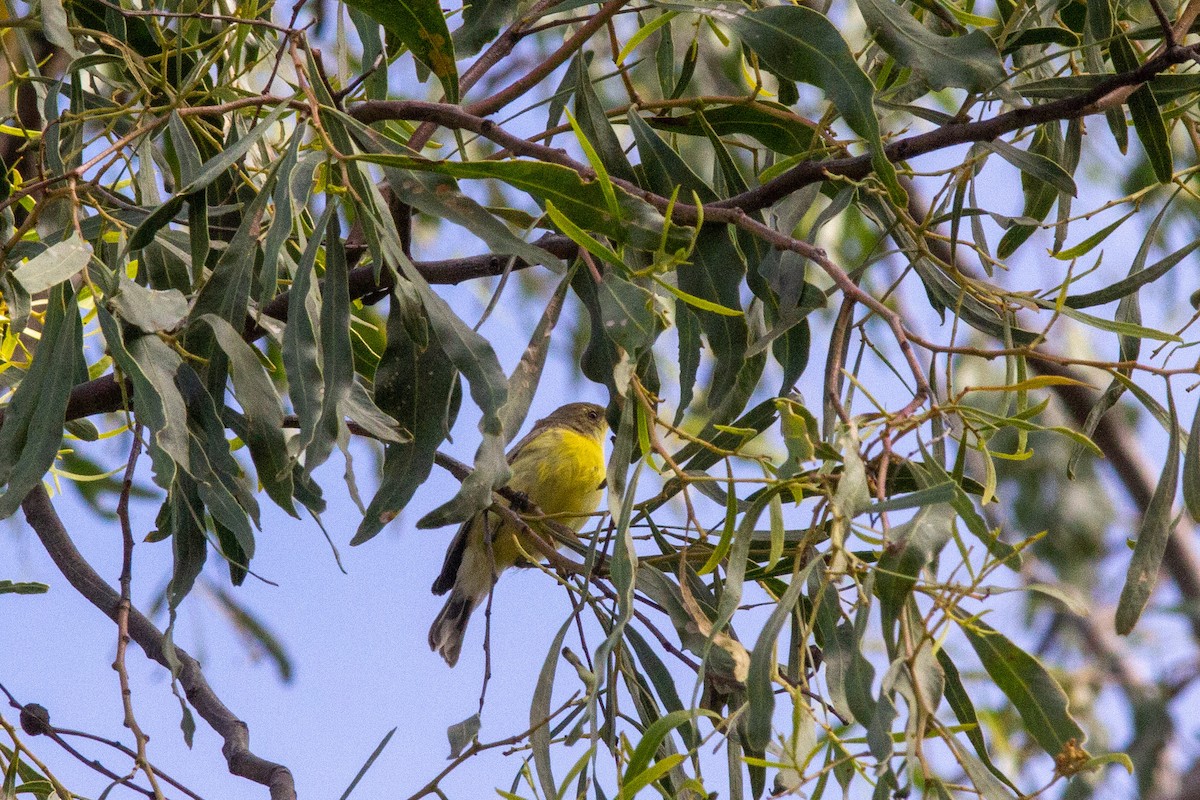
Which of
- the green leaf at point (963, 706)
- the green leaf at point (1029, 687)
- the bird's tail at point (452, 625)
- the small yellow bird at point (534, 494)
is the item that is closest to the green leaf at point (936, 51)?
the green leaf at point (1029, 687)

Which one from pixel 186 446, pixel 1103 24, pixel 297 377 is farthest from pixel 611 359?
pixel 1103 24

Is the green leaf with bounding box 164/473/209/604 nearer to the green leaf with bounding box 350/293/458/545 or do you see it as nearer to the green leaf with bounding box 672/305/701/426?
the green leaf with bounding box 350/293/458/545

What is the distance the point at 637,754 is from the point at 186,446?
69 cm

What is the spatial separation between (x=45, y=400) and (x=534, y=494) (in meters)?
2.84

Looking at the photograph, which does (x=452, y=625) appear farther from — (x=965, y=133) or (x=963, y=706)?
(x=965, y=133)

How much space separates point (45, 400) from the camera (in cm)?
176

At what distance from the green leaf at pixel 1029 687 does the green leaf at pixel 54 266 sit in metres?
1.18

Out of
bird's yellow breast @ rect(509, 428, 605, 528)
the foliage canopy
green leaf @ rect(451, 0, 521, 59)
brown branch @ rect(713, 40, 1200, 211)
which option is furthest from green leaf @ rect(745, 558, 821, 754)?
bird's yellow breast @ rect(509, 428, 605, 528)

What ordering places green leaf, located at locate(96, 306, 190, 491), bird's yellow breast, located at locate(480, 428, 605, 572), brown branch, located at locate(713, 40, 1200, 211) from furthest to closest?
bird's yellow breast, located at locate(480, 428, 605, 572)
brown branch, located at locate(713, 40, 1200, 211)
green leaf, located at locate(96, 306, 190, 491)

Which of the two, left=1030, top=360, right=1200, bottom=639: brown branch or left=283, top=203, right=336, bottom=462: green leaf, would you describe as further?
left=1030, top=360, right=1200, bottom=639: brown branch

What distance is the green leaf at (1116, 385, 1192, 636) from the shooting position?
1.70m

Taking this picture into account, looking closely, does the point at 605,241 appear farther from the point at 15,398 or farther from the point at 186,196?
the point at 15,398

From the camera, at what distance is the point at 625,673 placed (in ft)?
6.73

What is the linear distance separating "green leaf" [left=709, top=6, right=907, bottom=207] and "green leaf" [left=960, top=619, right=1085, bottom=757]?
1.98 ft
